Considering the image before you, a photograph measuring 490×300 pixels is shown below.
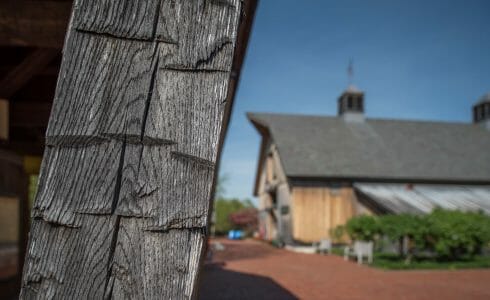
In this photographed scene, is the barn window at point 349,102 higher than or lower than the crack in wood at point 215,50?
higher

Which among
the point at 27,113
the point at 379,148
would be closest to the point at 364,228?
the point at 379,148

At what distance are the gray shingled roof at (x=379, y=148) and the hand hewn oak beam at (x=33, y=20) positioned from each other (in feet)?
49.2

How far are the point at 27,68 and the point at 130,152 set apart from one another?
355cm

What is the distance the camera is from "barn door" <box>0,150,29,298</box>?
233 inches

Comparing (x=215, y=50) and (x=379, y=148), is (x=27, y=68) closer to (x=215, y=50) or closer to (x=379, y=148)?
(x=215, y=50)

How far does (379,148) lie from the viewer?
19.9 metres

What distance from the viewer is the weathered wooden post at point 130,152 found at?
87cm

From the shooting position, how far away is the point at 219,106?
97 centimetres

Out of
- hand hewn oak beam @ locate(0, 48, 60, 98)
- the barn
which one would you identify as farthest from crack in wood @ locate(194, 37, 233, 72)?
the barn

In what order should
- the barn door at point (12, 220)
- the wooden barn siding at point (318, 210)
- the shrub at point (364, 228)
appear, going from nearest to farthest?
the barn door at point (12, 220), the shrub at point (364, 228), the wooden barn siding at point (318, 210)

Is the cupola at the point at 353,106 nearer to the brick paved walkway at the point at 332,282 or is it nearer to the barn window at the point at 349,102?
the barn window at the point at 349,102

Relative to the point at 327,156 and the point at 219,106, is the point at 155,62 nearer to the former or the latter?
the point at 219,106

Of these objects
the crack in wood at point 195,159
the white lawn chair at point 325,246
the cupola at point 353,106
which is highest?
the cupola at point 353,106

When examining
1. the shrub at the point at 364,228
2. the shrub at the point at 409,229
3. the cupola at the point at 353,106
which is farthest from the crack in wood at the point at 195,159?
the cupola at the point at 353,106
